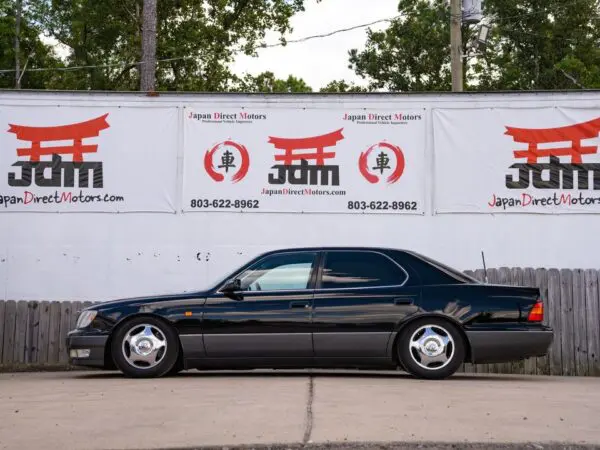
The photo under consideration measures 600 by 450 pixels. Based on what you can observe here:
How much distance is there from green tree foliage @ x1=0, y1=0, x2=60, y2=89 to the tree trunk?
29066 mm

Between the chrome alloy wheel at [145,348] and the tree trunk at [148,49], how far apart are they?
11630 mm

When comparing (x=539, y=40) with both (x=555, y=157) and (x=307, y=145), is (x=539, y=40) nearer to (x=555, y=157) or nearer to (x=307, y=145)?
(x=555, y=157)

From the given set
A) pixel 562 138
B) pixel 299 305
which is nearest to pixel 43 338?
pixel 299 305

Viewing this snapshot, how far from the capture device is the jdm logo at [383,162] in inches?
606

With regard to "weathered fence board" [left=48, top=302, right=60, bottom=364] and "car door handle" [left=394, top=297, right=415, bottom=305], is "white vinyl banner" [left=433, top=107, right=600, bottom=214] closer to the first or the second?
"car door handle" [left=394, top=297, right=415, bottom=305]

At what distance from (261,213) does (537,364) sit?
431 cm

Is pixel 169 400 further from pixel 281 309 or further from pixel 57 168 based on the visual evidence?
pixel 57 168

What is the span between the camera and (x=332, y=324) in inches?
444

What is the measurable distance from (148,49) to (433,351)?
12.8 meters

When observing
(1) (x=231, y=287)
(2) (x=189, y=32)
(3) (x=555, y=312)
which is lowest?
(3) (x=555, y=312)

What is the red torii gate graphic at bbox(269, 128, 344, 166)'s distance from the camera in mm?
15477

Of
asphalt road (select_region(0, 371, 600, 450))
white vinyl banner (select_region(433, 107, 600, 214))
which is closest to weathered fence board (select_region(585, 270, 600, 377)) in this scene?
white vinyl banner (select_region(433, 107, 600, 214))

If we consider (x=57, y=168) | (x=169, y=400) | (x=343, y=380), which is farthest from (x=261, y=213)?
Result: (x=169, y=400)

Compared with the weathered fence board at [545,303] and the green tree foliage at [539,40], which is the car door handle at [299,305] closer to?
the weathered fence board at [545,303]
